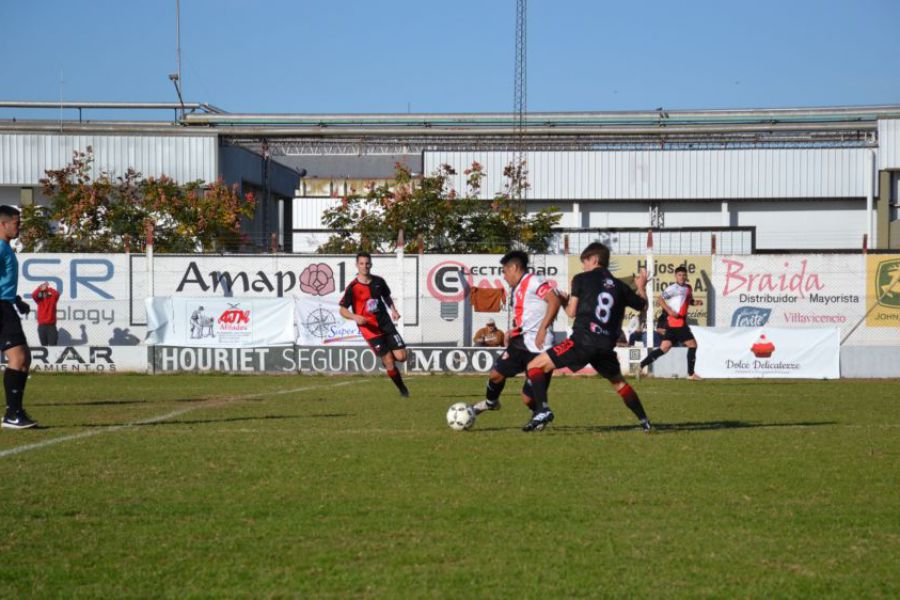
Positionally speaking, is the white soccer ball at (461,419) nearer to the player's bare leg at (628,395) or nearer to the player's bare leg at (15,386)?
the player's bare leg at (628,395)

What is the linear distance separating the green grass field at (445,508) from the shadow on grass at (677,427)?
53mm

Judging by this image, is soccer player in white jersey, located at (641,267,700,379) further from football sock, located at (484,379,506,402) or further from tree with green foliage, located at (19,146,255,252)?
tree with green foliage, located at (19,146,255,252)

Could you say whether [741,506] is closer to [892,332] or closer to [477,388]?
[477,388]


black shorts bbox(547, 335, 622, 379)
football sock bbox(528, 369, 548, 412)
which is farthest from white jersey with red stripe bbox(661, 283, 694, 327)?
black shorts bbox(547, 335, 622, 379)

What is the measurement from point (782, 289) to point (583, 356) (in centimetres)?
1748

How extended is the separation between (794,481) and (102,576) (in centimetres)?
500

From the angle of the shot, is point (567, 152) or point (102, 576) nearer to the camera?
point (102, 576)

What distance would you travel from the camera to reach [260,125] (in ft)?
166

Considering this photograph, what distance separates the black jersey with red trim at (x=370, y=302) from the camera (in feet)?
53.6

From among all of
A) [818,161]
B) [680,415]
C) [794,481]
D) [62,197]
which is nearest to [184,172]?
[62,197]

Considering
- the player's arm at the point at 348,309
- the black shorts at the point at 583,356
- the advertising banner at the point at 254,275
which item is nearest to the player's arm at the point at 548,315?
the black shorts at the point at 583,356

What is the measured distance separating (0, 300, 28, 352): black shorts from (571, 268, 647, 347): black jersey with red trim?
5669 mm

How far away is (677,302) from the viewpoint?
2128cm

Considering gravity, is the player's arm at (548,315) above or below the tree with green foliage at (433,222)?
below
